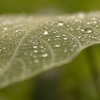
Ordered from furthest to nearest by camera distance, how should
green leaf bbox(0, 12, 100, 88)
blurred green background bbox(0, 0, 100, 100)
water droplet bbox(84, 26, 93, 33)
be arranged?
blurred green background bbox(0, 0, 100, 100) < water droplet bbox(84, 26, 93, 33) < green leaf bbox(0, 12, 100, 88)

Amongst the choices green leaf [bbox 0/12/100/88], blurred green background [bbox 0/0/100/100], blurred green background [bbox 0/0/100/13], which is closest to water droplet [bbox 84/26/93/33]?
green leaf [bbox 0/12/100/88]

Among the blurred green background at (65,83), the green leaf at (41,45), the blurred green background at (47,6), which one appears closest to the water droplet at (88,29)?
the green leaf at (41,45)

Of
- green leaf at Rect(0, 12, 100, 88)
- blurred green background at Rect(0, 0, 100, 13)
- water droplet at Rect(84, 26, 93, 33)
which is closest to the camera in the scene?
green leaf at Rect(0, 12, 100, 88)

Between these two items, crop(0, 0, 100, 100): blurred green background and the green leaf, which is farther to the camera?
crop(0, 0, 100, 100): blurred green background

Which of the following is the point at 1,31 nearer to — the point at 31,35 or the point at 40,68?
the point at 31,35

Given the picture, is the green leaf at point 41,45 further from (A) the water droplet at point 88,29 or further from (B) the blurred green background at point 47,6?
(B) the blurred green background at point 47,6

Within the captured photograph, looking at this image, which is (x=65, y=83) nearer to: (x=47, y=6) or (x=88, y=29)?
(x=88, y=29)

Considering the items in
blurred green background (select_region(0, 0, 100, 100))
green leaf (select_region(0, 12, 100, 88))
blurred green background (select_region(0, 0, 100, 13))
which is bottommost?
blurred green background (select_region(0, 0, 100, 100))

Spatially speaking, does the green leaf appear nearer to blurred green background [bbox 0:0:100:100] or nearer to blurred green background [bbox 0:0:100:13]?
blurred green background [bbox 0:0:100:100]

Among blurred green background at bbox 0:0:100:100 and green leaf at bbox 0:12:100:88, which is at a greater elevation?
green leaf at bbox 0:12:100:88
